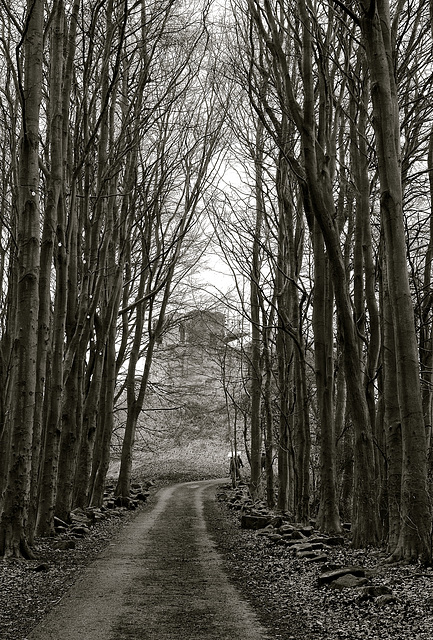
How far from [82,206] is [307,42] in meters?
5.46

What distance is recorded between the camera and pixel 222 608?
222 inches

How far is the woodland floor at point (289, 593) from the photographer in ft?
15.7

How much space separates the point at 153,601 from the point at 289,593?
1275mm

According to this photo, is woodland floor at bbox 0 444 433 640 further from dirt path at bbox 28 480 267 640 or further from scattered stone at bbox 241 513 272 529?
scattered stone at bbox 241 513 272 529

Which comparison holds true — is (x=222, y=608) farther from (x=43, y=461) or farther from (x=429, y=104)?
(x=429, y=104)

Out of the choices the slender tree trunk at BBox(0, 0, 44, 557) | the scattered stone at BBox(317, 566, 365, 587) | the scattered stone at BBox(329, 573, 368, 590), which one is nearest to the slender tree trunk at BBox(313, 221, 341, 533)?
the scattered stone at BBox(317, 566, 365, 587)

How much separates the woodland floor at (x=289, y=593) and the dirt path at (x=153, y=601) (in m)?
0.17

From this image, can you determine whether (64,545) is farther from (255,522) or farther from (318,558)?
(255,522)

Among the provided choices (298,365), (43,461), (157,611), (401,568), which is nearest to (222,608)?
(157,611)

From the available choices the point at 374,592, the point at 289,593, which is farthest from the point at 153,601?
the point at 374,592

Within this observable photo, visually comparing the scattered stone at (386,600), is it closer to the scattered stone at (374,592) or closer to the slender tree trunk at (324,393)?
the scattered stone at (374,592)

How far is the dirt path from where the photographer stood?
4.77m

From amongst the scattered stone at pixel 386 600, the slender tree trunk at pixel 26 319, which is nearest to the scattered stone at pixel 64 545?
the slender tree trunk at pixel 26 319

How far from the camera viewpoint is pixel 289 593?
6.28m
